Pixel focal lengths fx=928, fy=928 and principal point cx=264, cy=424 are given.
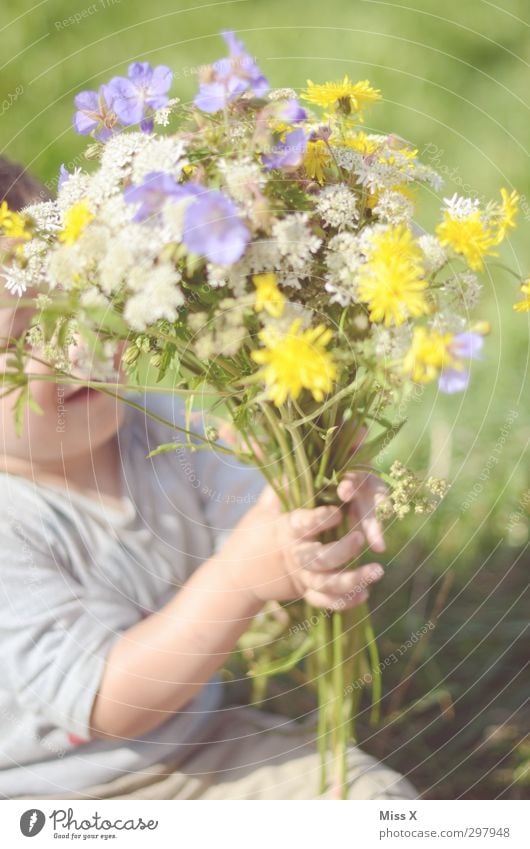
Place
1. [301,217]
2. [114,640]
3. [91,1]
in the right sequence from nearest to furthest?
1. [301,217]
2. [114,640]
3. [91,1]

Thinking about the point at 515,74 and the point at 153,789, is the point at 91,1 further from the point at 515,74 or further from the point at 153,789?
the point at 153,789

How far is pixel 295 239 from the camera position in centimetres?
45

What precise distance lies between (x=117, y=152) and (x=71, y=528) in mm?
305

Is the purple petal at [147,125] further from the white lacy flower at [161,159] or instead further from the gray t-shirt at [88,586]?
the gray t-shirt at [88,586]

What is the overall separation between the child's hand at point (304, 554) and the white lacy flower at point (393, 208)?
0.18 m

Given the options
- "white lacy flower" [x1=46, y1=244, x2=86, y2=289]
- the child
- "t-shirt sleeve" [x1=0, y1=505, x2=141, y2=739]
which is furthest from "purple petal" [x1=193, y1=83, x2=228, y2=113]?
"t-shirt sleeve" [x1=0, y1=505, x2=141, y2=739]

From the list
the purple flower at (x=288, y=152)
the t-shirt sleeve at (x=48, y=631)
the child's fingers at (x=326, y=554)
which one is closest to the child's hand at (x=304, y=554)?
the child's fingers at (x=326, y=554)

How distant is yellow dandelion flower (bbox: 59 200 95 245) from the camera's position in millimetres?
463

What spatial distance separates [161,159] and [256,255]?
66 millimetres

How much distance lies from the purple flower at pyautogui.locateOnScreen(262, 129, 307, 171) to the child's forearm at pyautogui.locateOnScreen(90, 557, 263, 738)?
0.94ft

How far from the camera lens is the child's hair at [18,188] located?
0.67 metres

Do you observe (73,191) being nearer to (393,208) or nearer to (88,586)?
(393,208)

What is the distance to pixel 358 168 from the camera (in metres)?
0.50

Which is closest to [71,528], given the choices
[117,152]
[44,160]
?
[117,152]
